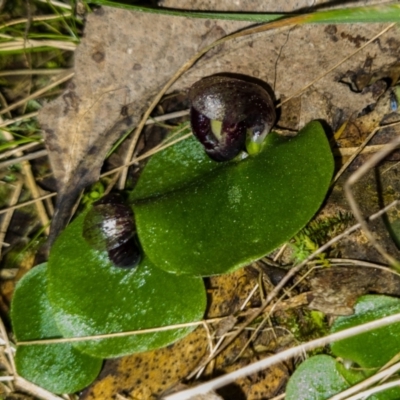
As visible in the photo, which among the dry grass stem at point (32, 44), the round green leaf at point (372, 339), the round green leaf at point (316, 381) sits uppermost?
the dry grass stem at point (32, 44)

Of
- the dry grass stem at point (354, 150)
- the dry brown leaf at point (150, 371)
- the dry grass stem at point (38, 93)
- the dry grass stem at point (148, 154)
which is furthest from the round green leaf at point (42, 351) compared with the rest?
the dry grass stem at point (354, 150)

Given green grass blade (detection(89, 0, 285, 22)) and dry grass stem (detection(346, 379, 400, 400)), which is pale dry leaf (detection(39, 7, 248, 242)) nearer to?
green grass blade (detection(89, 0, 285, 22))

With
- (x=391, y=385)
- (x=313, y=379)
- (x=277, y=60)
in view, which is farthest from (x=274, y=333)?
(x=277, y=60)

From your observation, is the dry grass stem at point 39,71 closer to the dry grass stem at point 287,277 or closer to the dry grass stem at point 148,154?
the dry grass stem at point 148,154

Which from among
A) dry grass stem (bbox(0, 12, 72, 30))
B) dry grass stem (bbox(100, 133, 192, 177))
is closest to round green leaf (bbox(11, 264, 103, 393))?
dry grass stem (bbox(100, 133, 192, 177))

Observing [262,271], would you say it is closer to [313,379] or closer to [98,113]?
[313,379]
